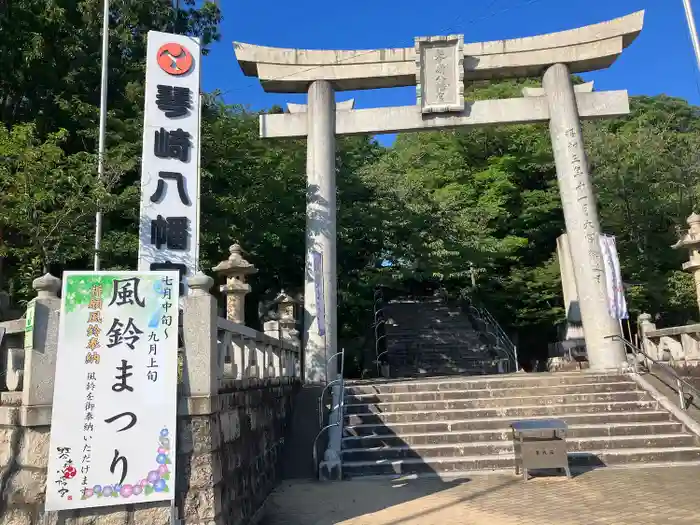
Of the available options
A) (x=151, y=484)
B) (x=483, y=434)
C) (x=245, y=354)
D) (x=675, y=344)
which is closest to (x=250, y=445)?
(x=245, y=354)

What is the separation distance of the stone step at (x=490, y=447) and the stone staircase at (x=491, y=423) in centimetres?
1

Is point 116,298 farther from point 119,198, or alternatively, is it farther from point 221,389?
point 119,198

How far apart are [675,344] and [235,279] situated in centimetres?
884

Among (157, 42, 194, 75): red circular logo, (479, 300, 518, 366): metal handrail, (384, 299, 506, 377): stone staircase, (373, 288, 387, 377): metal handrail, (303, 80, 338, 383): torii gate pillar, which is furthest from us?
(373, 288, 387, 377): metal handrail

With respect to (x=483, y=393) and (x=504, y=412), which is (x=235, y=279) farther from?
(x=504, y=412)

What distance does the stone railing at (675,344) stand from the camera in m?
9.77

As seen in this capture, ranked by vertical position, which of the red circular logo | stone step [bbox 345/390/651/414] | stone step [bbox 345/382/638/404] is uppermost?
the red circular logo

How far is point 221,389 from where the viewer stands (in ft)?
16.9

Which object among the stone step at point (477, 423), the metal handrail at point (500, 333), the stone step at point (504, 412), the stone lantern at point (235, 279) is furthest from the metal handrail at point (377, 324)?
the stone step at point (477, 423)

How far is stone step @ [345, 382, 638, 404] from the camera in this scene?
9.79m

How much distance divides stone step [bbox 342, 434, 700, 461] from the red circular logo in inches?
267

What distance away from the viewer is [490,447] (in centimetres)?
818

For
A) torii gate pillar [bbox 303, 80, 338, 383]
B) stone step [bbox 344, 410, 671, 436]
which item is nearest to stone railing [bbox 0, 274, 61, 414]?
stone step [bbox 344, 410, 671, 436]

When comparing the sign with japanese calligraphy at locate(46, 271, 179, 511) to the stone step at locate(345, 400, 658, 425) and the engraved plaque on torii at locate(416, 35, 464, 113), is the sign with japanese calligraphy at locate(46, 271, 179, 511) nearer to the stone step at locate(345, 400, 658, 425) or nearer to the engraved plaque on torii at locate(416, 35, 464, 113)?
the stone step at locate(345, 400, 658, 425)
